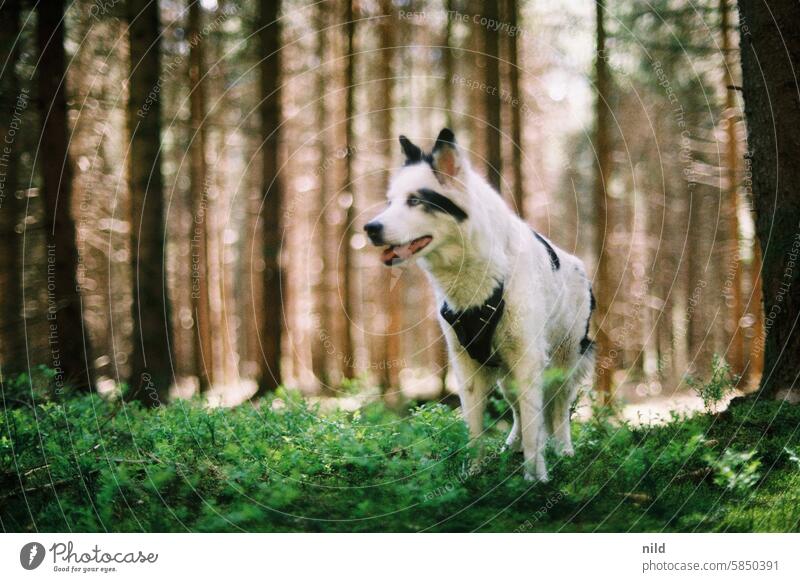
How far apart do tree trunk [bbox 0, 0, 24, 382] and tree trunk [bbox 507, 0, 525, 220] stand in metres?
6.27

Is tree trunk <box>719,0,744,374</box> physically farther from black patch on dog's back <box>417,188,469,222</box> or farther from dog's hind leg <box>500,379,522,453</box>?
black patch on dog's back <box>417,188,469,222</box>

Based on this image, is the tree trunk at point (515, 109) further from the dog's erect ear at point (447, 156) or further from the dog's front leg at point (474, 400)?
the dog's front leg at point (474, 400)

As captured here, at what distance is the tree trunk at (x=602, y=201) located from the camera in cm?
845

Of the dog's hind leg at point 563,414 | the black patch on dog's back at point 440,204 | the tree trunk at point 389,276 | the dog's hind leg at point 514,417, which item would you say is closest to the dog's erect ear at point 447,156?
the black patch on dog's back at point 440,204

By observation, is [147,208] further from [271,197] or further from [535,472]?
[535,472]

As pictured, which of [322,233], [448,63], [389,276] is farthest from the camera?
[322,233]

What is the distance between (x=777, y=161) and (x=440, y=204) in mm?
3153

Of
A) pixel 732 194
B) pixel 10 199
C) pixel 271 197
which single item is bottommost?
pixel 732 194

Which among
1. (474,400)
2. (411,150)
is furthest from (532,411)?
(411,150)

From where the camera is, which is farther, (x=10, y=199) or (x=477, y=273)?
(x=10, y=199)

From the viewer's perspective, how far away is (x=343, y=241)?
45.0ft

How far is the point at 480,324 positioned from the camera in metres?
4.81

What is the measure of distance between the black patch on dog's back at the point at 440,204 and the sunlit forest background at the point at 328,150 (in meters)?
3.22

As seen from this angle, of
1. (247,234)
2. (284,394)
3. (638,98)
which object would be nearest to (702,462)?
(284,394)
